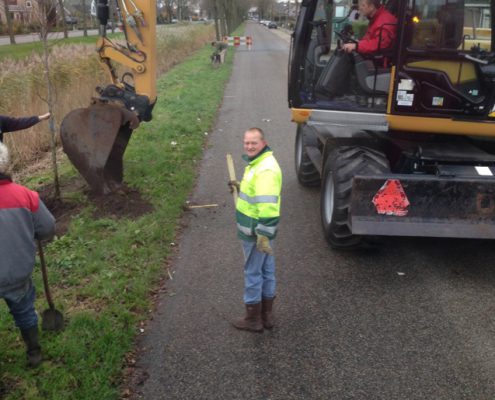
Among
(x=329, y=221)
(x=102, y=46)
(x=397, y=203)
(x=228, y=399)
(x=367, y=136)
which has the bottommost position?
(x=228, y=399)

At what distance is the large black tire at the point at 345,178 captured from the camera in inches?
189

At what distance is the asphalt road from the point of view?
130 inches

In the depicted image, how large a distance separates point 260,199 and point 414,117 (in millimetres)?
2023

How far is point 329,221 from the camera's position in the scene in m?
5.31

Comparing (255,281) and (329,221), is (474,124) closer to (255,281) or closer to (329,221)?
(329,221)

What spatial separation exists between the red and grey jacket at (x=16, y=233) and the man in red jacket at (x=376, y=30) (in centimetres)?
318

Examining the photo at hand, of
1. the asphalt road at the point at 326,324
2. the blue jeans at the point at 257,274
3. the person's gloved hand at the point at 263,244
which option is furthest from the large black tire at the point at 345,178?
the person's gloved hand at the point at 263,244

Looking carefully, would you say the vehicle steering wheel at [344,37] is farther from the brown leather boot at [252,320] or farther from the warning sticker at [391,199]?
the brown leather boot at [252,320]

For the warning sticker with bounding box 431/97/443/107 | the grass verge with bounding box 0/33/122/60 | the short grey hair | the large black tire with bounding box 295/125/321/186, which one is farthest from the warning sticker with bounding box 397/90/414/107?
the grass verge with bounding box 0/33/122/60

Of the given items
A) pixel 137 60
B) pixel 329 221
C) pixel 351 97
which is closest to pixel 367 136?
pixel 351 97

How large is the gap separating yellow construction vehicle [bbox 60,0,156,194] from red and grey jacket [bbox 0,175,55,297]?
3036 mm

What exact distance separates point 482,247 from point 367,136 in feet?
5.22

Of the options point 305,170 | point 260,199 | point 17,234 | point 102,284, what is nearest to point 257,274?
point 260,199

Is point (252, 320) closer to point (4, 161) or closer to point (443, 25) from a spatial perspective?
point (4, 161)
